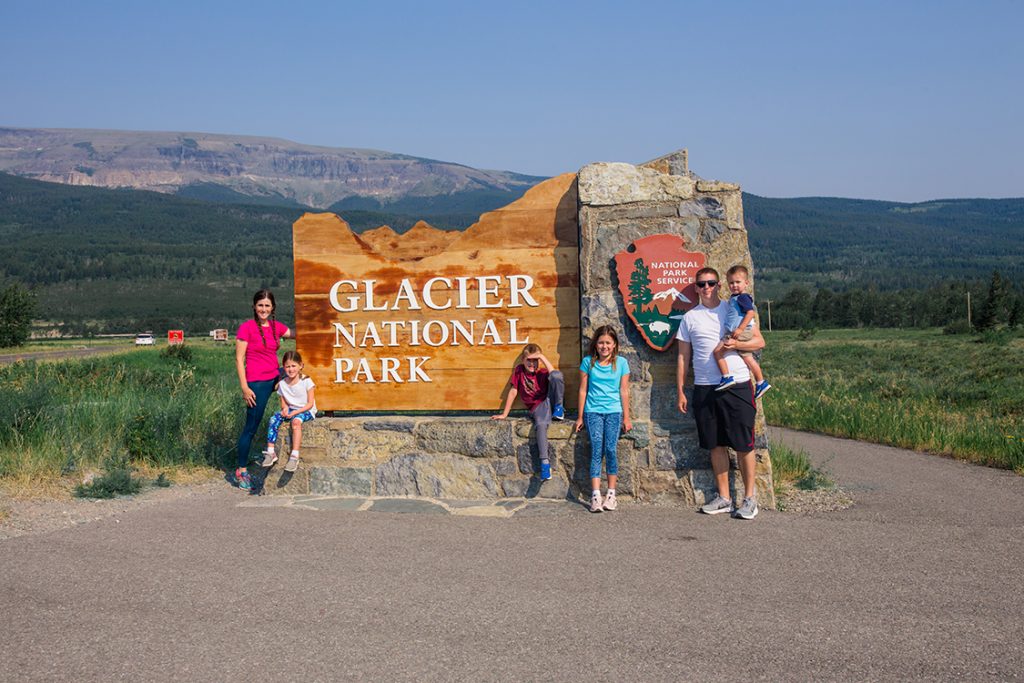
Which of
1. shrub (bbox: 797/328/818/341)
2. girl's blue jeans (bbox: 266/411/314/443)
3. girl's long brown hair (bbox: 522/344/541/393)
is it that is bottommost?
shrub (bbox: 797/328/818/341)

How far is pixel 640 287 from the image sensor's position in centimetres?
709

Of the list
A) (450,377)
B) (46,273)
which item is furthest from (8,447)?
(46,273)

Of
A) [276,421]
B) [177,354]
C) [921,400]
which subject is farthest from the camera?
[177,354]

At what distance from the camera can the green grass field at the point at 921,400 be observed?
34.4 feet

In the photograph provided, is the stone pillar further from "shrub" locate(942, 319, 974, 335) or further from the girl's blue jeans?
"shrub" locate(942, 319, 974, 335)

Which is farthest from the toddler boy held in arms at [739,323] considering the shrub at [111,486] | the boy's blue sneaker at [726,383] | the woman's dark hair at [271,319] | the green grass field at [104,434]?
the green grass field at [104,434]

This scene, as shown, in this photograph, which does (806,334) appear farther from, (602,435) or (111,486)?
Result: (111,486)

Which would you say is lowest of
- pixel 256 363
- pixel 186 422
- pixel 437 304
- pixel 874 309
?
pixel 874 309

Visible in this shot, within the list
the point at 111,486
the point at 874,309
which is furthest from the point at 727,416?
the point at 874,309

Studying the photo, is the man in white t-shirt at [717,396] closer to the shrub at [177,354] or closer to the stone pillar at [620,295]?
the stone pillar at [620,295]

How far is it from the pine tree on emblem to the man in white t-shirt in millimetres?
374

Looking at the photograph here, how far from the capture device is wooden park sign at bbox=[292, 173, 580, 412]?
24.9 ft

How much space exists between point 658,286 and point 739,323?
2.39 ft

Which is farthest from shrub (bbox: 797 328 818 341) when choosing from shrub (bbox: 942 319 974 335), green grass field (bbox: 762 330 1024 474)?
green grass field (bbox: 762 330 1024 474)
